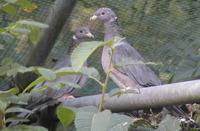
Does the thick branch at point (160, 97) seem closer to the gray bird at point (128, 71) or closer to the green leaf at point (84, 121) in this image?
the green leaf at point (84, 121)

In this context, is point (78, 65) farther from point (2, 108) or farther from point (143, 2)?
point (143, 2)

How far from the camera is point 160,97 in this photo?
1.11 m

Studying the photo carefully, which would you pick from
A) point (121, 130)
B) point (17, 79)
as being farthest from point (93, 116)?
point (17, 79)

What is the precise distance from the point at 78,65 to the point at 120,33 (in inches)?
74.0

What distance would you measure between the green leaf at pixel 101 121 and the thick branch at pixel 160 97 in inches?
7.1

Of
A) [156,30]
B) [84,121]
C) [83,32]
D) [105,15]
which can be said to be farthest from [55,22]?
[83,32]

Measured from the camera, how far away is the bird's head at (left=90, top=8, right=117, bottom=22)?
2.73 m

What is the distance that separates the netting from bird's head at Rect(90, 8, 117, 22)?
19cm

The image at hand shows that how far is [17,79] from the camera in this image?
6.31ft

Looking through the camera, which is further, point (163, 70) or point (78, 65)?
point (163, 70)

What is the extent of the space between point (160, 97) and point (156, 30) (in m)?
1.30

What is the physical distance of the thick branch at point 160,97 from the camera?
1021 mm

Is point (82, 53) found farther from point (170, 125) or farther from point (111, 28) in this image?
point (111, 28)

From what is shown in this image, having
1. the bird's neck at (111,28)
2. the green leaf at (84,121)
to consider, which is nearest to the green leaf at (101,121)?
the green leaf at (84,121)
